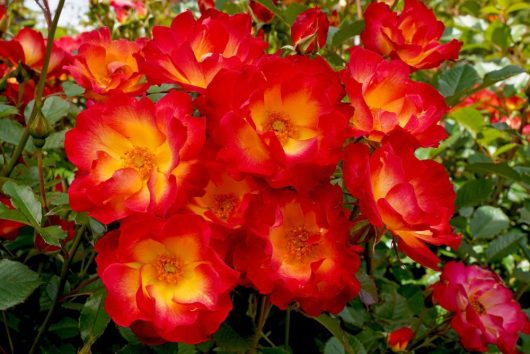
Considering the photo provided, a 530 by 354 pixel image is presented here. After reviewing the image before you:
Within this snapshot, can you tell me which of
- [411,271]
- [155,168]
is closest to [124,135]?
[155,168]

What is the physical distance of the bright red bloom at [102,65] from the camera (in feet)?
2.73

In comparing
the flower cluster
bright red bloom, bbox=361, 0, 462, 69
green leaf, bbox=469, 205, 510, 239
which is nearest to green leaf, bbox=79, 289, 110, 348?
the flower cluster

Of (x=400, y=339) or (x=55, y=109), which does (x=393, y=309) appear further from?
(x=55, y=109)

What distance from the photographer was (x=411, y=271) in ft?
4.87

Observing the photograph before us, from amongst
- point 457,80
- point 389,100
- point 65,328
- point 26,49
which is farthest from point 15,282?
point 457,80

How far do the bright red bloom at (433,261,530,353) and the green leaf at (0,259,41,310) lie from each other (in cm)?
70

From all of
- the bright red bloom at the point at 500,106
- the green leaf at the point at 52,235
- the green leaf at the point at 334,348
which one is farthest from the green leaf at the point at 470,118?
the green leaf at the point at 52,235

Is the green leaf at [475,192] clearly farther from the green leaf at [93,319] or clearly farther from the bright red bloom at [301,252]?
the green leaf at [93,319]

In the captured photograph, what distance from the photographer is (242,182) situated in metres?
0.65

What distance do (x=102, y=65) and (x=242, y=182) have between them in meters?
0.38

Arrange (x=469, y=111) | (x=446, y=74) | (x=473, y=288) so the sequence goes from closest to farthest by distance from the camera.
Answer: (x=473, y=288), (x=446, y=74), (x=469, y=111)

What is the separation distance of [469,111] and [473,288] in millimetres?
546

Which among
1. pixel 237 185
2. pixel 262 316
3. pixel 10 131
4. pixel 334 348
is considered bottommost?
pixel 334 348

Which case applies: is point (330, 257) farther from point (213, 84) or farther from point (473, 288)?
point (473, 288)
